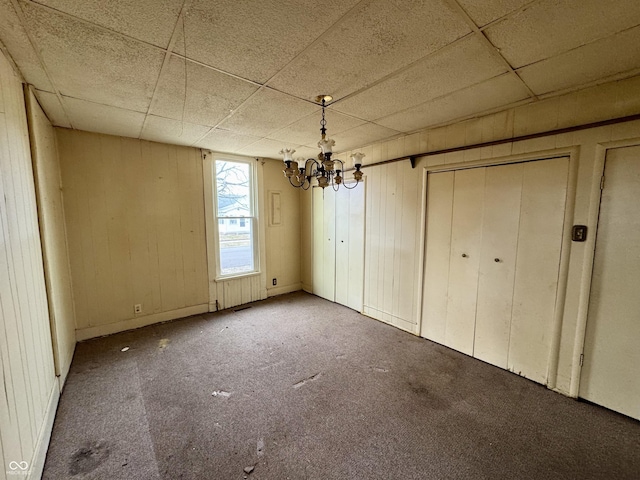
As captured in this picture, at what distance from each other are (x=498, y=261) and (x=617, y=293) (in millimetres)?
749

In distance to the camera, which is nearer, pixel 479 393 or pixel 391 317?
pixel 479 393

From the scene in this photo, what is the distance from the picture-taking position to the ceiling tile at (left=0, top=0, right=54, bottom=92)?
1.18 meters

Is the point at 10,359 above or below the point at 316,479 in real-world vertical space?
above

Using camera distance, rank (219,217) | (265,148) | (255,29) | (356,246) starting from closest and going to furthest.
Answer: (255,29) → (265,148) → (356,246) → (219,217)

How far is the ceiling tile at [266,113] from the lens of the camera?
2.05 m

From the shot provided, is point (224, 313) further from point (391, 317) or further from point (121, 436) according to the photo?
point (391, 317)

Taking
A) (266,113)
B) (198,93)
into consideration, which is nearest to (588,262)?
(266,113)

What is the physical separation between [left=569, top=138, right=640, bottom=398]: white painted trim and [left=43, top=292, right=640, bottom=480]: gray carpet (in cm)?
→ 26

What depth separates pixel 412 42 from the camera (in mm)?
1380

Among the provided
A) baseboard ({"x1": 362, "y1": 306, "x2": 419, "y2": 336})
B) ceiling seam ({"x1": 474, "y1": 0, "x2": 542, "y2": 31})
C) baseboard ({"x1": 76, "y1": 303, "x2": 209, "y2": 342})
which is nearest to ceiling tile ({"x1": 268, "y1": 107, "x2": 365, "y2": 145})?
ceiling seam ({"x1": 474, "y1": 0, "x2": 542, "y2": 31})

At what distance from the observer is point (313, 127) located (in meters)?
2.71

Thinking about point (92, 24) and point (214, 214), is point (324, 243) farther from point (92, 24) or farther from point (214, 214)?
point (92, 24)

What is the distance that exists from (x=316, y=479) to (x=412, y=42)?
2427mm

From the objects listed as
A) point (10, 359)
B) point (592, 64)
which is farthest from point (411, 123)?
point (10, 359)
